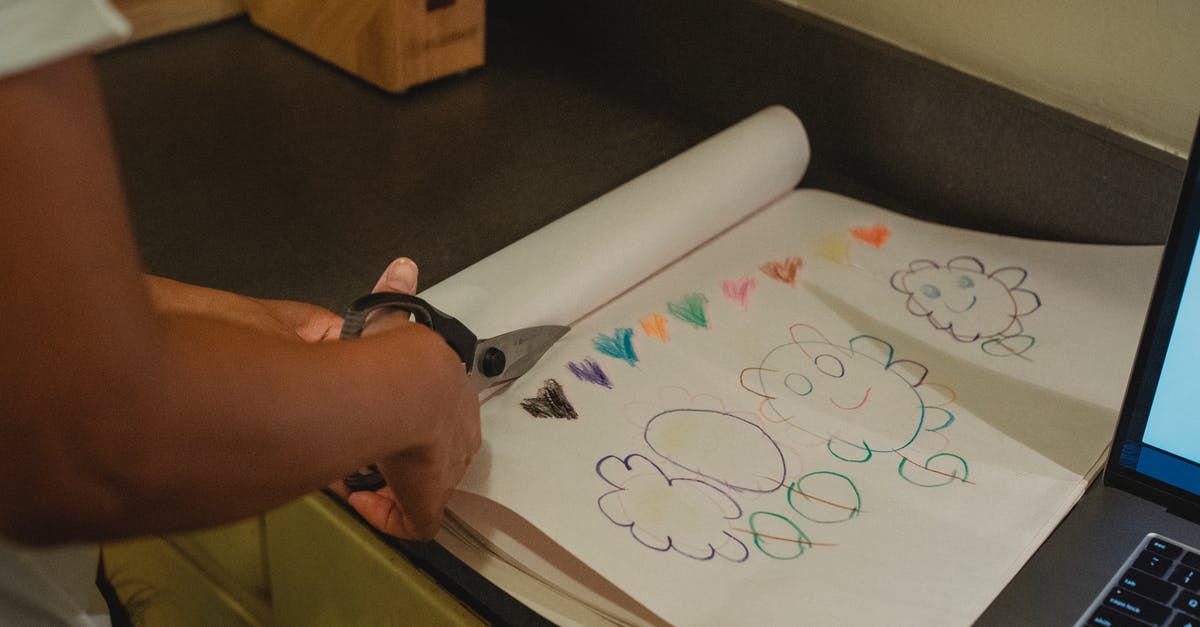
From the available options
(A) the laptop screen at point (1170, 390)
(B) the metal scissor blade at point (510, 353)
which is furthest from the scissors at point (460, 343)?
(A) the laptop screen at point (1170, 390)

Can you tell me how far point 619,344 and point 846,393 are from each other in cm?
14

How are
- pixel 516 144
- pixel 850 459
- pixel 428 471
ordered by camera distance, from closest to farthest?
pixel 428 471, pixel 850 459, pixel 516 144

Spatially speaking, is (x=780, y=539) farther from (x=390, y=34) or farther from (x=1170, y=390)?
(x=390, y=34)

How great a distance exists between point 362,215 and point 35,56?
490mm

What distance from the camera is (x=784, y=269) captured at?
0.74m

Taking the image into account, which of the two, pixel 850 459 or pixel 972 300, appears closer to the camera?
pixel 850 459

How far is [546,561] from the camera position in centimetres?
52

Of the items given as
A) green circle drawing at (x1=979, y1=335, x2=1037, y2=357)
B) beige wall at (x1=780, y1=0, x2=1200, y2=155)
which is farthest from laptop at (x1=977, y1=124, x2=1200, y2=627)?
beige wall at (x1=780, y1=0, x2=1200, y2=155)

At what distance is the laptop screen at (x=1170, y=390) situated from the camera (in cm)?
50

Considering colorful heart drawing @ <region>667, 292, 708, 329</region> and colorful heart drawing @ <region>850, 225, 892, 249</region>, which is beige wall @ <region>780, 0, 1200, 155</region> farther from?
colorful heart drawing @ <region>667, 292, 708, 329</region>

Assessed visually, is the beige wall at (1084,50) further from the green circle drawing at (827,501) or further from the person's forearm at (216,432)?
the person's forearm at (216,432)

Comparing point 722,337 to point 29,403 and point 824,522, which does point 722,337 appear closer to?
point 824,522

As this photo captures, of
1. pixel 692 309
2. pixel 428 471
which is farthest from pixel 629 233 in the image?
pixel 428 471

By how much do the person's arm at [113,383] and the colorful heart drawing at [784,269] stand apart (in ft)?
1.17
